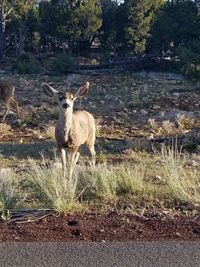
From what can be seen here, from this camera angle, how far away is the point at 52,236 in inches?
299

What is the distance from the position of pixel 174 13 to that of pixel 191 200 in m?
42.0

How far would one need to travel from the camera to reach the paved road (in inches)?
265

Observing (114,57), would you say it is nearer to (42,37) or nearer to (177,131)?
(42,37)

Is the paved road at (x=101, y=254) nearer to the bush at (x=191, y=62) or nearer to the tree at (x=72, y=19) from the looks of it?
the bush at (x=191, y=62)

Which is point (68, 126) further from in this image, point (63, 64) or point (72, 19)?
point (72, 19)

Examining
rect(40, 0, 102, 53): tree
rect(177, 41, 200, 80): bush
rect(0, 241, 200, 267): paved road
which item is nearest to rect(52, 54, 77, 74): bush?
rect(40, 0, 102, 53): tree

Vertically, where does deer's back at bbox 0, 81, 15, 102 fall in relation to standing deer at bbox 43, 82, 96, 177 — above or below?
below

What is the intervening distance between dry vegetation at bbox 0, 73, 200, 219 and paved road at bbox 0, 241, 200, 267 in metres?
1.30

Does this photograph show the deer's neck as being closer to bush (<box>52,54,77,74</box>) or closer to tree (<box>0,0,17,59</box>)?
bush (<box>52,54,77,74</box>)

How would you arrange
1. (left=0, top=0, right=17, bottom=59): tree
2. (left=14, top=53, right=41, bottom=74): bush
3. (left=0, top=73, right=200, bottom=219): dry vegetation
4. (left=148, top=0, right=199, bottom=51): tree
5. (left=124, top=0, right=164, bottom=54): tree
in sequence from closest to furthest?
(left=0, top=73, right=200, bottom=219): dry vegetation → (left=148, top=0, right=199, bottom=51): tree → (left=14, top=53, right=41, bottom=74): bush → (left=124, top=0, right=164, bottom=54): tree → (left=0, top=0, right=17, bottom=59): tree

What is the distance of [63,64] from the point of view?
5019 cm

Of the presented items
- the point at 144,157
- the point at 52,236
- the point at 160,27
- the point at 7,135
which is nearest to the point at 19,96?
the point at 7,135

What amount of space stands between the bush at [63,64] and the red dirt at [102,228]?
4207cm

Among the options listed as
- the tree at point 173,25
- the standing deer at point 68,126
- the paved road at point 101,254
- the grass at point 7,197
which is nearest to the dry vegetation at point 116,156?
the grass at point 7,197
